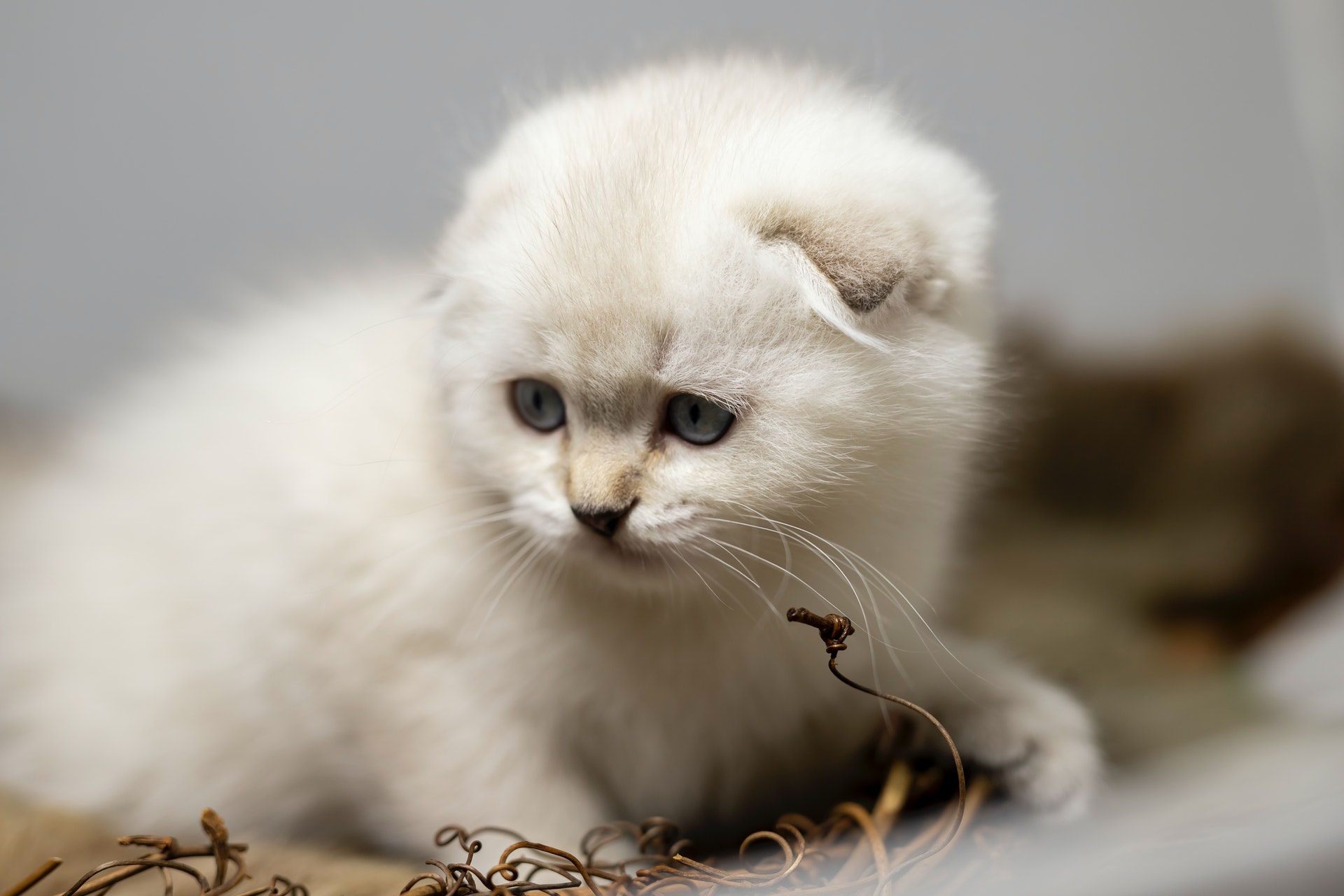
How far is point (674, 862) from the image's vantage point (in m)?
0.90

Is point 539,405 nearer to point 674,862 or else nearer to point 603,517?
point 603,517

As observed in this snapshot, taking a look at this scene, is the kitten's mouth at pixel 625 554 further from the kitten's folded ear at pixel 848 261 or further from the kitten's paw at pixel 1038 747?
the kitten's paw at pixel 1038 747

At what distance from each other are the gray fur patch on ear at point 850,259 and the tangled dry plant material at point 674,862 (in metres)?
0.29

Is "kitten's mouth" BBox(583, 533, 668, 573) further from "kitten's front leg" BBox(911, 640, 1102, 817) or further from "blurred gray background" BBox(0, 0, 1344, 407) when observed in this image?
"blurred gray background" BBox(0, 0, 1344, 407)

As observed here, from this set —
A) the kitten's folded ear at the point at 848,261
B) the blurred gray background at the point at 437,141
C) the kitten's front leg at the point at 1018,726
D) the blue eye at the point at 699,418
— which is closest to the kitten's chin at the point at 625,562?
the blue eye at the point at 699,418

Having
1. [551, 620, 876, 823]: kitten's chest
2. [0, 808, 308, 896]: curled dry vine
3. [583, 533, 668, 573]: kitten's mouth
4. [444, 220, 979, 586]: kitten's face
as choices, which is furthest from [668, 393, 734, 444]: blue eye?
[0, 808, 308, 896]: curled dry vine

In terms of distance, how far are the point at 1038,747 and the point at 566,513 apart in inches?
25.6

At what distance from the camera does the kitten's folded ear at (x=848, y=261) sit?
0.77m

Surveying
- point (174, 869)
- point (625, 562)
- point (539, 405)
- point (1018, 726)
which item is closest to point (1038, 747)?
point (1018, 726)

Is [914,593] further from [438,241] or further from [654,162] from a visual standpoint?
[438,241]

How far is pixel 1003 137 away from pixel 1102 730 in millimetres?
839

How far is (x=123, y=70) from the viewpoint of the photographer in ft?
4.55

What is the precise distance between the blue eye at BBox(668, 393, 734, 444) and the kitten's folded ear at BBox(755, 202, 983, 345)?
129 millimetres

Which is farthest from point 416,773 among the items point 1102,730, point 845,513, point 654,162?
point 1102,730
